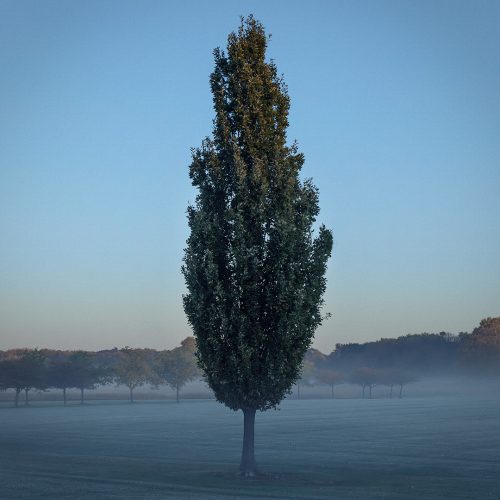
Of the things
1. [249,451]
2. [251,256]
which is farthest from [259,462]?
[251,256]

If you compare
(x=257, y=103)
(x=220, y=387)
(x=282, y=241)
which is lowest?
(x=220, y=387)

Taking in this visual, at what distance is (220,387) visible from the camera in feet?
126

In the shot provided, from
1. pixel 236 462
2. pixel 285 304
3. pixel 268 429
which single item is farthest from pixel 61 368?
pixel 285 304

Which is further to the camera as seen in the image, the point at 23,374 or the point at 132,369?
the point at 132,369

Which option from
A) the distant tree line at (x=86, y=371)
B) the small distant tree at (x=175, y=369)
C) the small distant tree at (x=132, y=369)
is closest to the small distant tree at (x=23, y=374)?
the distant tree line at (x=86, y=371)

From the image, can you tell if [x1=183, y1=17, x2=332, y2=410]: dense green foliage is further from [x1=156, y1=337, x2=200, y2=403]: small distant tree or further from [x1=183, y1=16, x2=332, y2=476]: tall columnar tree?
[x1=156, y1=337, x2=200, y2=403]: small distant tree

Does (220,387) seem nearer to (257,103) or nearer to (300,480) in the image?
(300,480)

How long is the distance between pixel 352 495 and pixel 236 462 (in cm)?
1432

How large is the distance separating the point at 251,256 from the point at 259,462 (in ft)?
48.5

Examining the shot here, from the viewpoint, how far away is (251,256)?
3756 cm

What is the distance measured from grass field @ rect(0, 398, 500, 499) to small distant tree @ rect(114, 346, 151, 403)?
99.4 m

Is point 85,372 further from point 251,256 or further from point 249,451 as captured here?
point 251,256

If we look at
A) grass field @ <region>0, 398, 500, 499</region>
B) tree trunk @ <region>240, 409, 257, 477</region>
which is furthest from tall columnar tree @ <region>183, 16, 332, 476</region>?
grass field @ <region>0, 398, 500, 499</region>

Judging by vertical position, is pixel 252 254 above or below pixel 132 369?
above
